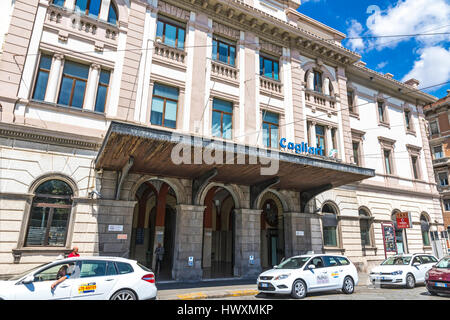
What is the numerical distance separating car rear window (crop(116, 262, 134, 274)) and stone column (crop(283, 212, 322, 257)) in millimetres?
10812

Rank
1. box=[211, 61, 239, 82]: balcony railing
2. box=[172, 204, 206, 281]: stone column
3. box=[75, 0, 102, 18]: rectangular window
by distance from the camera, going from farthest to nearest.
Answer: box=[211, 61, 239, 82]: balcony railing, box=[75, 0, 102, 18]: rectangular window, box=[172, 204, 206, 281]: stone column

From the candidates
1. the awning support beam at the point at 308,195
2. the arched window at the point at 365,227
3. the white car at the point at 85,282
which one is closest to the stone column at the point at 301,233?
the awning support beam at the point at 308,195

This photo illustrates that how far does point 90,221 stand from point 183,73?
848 centimetres

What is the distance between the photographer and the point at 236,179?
14914 mm

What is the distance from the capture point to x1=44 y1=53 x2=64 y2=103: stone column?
1218 cm

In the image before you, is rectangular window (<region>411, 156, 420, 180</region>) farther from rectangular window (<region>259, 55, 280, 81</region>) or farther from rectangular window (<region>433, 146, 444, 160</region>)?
rectangular window (<region>259, 55, 280, 81</region>)

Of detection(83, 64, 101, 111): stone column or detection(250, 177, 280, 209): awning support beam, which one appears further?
detection(250, 177, 280, 209): awning support beam

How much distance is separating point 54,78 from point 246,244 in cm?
1187

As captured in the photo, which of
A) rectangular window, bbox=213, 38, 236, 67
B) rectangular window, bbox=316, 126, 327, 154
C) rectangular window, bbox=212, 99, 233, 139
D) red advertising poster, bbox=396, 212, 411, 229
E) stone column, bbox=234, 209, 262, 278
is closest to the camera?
stone column, bbox=234, 209, 262, 278

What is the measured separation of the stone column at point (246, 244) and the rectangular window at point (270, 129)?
407 centimetres

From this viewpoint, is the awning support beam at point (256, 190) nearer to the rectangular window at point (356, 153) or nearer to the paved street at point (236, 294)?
the paved street at point (236, 294)

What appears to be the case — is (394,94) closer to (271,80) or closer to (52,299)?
(271,80)

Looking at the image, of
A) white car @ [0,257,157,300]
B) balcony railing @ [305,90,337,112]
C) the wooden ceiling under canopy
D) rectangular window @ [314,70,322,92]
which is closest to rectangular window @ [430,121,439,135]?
balcony railing @ [305,90,337,112]

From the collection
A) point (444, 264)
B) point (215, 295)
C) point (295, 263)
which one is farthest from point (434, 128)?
point (215, 295)
